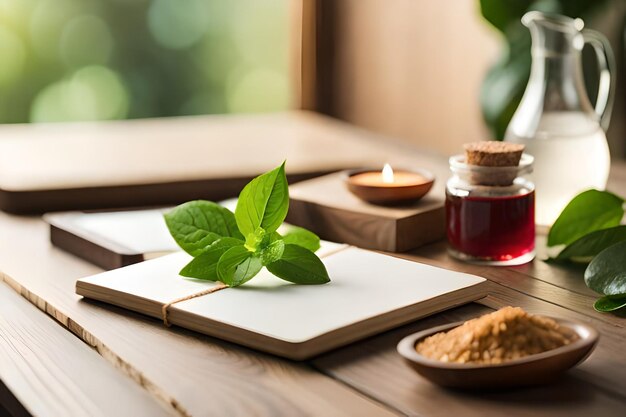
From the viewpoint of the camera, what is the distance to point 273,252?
35.3 inches

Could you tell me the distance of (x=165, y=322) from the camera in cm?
84

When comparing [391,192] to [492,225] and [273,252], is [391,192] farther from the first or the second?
[273,252]

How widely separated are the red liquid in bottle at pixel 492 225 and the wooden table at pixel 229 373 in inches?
2.5

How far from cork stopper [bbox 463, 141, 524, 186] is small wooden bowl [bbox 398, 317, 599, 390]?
324 millimetres

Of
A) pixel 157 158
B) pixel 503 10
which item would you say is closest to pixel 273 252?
pixel 157 158

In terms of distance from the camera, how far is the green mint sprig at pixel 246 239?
0.89 metres

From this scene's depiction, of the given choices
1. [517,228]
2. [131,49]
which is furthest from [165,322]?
[131,49]

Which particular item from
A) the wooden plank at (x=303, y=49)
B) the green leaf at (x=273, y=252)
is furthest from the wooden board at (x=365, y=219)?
the wooden plank at (x=303, y=49)

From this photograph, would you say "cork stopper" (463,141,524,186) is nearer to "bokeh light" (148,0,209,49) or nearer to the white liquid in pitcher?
the white liquid in pitcher

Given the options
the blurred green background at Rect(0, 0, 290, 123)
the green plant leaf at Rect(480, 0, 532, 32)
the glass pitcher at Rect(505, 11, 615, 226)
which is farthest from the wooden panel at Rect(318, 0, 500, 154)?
the glass pitcher at Rect(505, 11, 615, 226)

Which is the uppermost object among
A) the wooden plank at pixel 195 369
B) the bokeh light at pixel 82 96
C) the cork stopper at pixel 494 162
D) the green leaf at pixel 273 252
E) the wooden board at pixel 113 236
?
the cork stopper at pixel 494 162

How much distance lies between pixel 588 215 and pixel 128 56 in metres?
2.65

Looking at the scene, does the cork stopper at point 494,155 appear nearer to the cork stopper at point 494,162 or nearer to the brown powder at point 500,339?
the cork stopper at point 494,162

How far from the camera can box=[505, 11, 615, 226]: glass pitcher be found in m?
1.17
